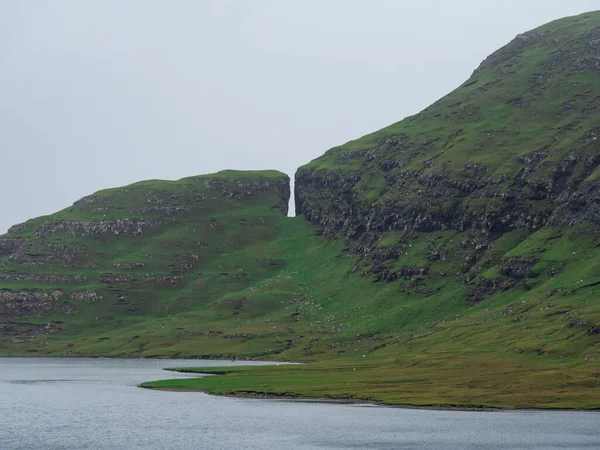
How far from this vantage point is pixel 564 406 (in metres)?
152

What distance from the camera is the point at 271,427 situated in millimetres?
141875

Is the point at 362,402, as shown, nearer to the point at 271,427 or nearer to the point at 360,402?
the point at 360,402

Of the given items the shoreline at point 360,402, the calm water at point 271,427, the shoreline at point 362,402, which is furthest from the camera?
the shoreline at point 360,402

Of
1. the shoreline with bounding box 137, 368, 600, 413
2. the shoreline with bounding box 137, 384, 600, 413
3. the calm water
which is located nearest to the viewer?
the calm water

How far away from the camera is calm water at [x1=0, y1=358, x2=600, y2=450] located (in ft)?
409

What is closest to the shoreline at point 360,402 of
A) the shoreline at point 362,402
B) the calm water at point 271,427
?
the shoreline at point 362,402

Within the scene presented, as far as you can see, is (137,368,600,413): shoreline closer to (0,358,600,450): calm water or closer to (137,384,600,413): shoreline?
(137,384,600,413): shoreline

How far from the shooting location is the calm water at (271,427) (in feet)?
409

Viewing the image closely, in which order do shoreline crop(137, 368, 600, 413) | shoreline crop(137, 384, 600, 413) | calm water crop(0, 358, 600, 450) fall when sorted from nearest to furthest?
calm water crop(0, 358, 600, 450) < shoreline crop(137, 384, 600, 413) < shoreline crop(137, 368, 600, 413)

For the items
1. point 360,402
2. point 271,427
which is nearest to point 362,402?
point 360,402

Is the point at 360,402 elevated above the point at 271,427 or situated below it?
below

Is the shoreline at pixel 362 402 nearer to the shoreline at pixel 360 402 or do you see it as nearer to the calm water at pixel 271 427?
the shoreline at pixel 360 402

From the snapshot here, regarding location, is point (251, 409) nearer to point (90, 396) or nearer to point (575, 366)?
point (90, 396)

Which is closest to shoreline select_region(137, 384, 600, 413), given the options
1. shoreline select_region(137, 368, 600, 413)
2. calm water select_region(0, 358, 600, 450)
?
shoreline select_region(137, 368, 600, 413)
